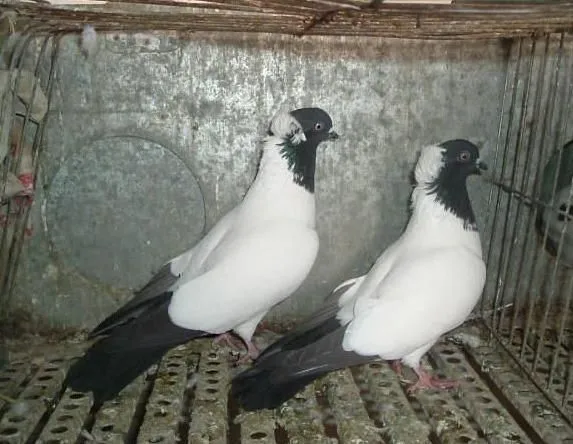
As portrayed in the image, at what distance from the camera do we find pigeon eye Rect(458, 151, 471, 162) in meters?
1.96

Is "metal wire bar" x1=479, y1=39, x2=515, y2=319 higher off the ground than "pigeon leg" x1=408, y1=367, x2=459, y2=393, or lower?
higher

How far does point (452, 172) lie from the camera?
6.52ft

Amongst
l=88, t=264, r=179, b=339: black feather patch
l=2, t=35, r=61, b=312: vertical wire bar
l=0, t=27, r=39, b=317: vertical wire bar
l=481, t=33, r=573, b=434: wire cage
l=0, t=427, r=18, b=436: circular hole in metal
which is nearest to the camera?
l=0, t=427, r=18, b=436: circular hole in metal

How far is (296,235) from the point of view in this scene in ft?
6.40

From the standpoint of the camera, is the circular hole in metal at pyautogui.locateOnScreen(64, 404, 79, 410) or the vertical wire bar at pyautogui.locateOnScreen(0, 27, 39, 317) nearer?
the circular hole in metal at pyautogui.locateOnScreen(64, 404, 79, 410)

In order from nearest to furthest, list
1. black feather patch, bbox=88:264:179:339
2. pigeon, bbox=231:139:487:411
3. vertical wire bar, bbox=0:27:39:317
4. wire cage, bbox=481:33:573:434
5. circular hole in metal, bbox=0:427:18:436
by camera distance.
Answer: circular hole in metal, bbox=0:427:18:436 → pigeon, bbox=231:139:487:411 → vertical wire bar, bbox=0:27:39:317 → black feather patch, bbox=88:264:179:339 → wire cage, bbox=481:33:573:434

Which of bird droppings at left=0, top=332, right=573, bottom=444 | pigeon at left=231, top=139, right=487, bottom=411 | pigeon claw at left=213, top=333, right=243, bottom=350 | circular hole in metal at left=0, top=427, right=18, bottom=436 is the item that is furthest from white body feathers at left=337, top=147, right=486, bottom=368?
circular hole in metal at left=0, top=427, right=18, bottom=436

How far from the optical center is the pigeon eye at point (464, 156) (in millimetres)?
1959

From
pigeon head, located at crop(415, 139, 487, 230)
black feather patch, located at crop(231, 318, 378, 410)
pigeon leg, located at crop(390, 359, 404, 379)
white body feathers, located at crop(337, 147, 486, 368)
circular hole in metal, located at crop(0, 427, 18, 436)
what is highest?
pigeon head, located at crop(415, 139, 487, 230)

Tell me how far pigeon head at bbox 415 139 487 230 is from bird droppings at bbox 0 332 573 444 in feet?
1.53

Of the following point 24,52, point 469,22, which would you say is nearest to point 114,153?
point 24,52

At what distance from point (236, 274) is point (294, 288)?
188 mm

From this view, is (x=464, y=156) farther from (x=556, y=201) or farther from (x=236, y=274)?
(x=236, y=274)

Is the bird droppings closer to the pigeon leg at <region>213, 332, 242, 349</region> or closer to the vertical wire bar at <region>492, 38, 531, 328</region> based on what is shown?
the pigeon leg at <region>213, 332, 242, 349</region>
